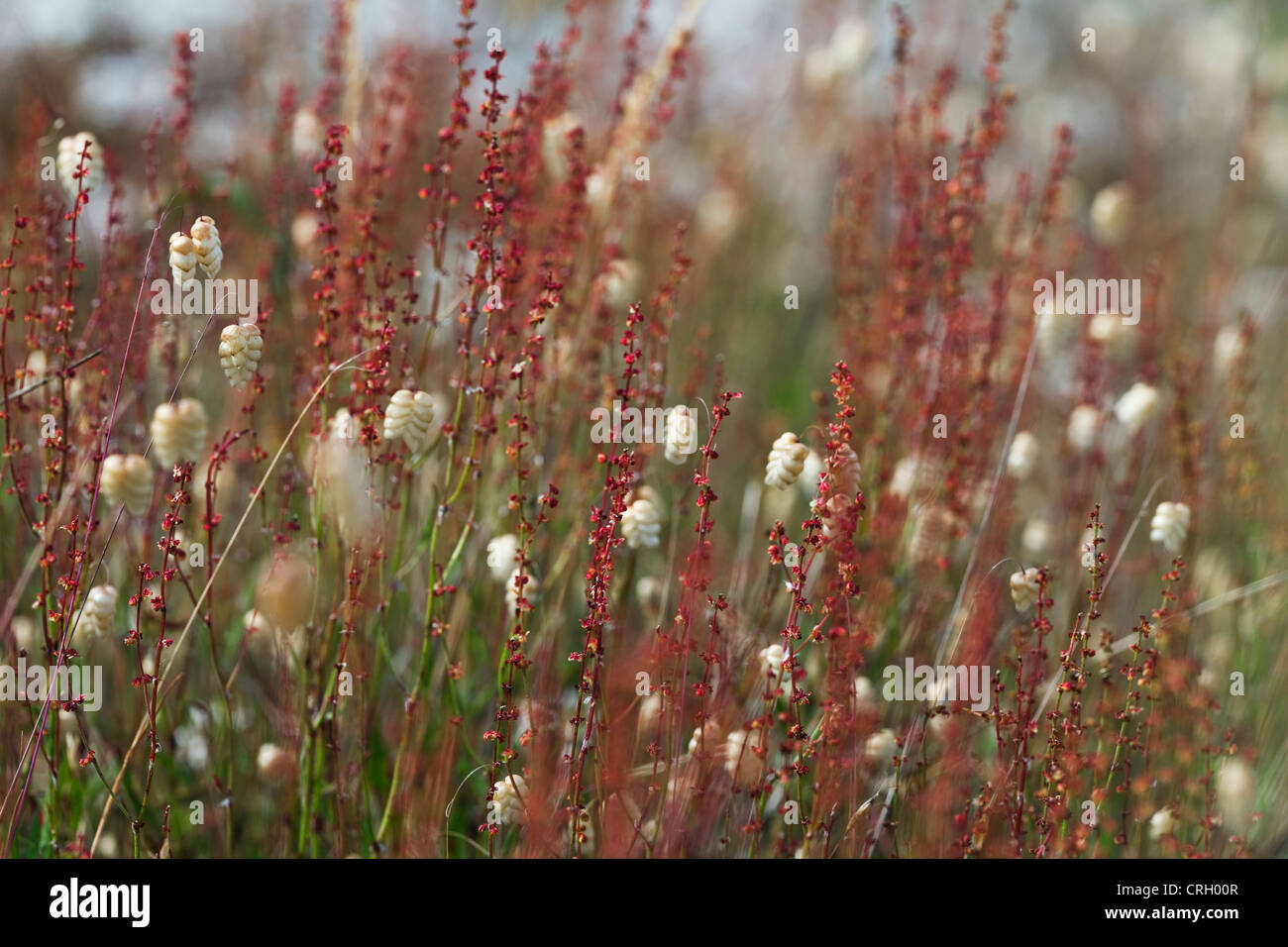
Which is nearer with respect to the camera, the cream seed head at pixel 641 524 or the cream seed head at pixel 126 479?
the cream seed head at pixel 126 479

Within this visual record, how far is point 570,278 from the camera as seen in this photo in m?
2.69

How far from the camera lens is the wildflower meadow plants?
187 centimetres

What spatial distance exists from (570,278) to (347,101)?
0.76m

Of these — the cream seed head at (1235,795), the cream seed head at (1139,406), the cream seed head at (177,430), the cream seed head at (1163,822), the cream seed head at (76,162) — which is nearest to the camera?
the cream seed head at (177,430)

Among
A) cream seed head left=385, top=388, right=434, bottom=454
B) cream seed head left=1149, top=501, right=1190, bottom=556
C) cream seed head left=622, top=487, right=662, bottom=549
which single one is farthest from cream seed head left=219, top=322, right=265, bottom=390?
cream seed head left=1149, top=501, right=1190, bottom=556

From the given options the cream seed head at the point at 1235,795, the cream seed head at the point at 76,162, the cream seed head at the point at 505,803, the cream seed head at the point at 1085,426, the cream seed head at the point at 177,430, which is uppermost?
the cream seed head at the point at 76,162

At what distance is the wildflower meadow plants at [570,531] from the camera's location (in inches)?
73.7

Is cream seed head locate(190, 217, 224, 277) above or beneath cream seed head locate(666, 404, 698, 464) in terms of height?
above

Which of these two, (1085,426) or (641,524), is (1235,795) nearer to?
(1085,426)

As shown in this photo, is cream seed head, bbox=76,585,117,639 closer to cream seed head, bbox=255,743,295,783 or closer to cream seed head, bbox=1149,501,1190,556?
cream seed head, bbox=255,743,295,783

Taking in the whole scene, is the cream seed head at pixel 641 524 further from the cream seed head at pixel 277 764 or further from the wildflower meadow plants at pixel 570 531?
the cream seed head at pixel 277 764

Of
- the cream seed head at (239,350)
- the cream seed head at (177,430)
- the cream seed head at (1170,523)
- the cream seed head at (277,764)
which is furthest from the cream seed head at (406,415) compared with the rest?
the cream seed head at (1170,523)

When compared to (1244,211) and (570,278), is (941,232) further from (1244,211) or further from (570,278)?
(1244,211)
